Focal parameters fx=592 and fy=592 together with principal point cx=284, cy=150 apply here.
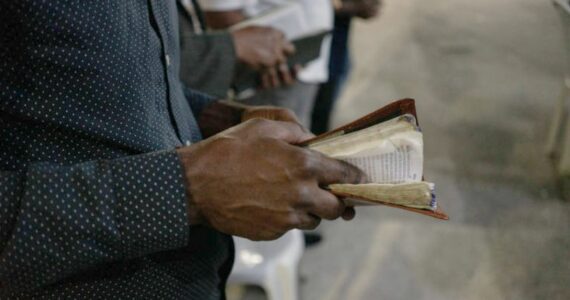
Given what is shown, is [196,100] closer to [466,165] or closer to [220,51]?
[220,51]

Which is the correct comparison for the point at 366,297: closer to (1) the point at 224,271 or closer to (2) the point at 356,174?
(1) the point at 224,271

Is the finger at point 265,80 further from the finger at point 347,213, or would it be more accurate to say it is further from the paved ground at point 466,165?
the finger at point 347,213

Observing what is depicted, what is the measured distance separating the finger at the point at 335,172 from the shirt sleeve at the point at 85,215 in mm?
147

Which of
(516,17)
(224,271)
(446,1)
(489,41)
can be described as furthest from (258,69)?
(446,1)

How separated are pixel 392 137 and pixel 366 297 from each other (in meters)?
1.35

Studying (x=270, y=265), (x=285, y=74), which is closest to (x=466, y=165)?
(x=285, y=74)

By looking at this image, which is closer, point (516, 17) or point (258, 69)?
point (258, 69)

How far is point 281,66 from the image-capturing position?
154 cm

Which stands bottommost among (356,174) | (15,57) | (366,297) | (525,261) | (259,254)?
(366,297)

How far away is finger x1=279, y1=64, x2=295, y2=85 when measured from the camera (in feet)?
5.09

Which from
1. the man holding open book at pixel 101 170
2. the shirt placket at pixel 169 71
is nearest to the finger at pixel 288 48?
the shirt placket at pixel 169 71

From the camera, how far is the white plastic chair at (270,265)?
140 centimetres

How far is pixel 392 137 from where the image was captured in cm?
62

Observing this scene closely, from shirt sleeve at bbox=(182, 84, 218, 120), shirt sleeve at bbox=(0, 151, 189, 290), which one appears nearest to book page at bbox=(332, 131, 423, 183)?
shirt sleeve at bbox=(0, 151, 189, 290)
